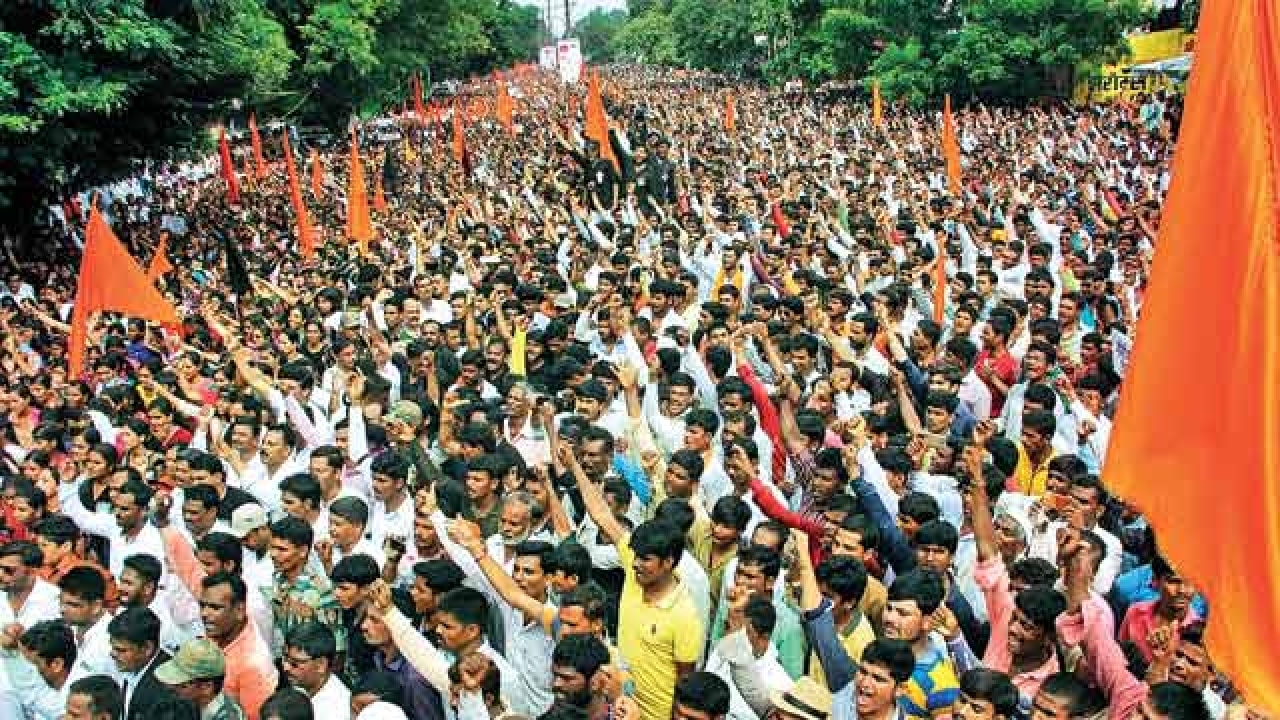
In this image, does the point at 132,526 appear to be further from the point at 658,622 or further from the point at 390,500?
the point at 658,622

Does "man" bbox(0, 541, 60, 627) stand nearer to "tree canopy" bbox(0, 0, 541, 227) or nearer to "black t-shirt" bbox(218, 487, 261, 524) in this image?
Answer: "black t-shirt" bbox(218, 487, 261, 524)

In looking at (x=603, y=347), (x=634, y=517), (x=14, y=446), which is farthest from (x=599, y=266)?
(x=634, y=517)

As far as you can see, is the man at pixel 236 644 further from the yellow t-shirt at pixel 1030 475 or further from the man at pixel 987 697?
the yellow t-shirt at pixel 1030 475

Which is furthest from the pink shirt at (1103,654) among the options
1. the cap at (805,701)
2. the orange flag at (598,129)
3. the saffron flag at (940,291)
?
the orange flag at (598,129)

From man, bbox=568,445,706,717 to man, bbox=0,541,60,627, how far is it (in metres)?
2.19

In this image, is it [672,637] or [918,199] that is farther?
[918,199]

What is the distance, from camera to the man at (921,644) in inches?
139

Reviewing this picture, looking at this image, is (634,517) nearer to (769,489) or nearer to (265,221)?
(769,489)

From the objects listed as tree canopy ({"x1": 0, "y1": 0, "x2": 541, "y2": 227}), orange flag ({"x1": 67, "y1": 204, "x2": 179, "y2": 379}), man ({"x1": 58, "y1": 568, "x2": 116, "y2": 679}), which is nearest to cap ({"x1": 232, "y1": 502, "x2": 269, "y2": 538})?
man ({"x1": 58, "y1": 568, "x2": 116, "y2": 679})

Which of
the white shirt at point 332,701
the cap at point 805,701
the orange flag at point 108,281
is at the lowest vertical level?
the cap at point 805,701

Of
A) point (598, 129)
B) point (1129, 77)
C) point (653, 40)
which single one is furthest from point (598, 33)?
point (598, 129)

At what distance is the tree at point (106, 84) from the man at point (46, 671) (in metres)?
10.00

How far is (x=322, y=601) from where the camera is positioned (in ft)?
14.4

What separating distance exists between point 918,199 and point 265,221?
31.5 feet
